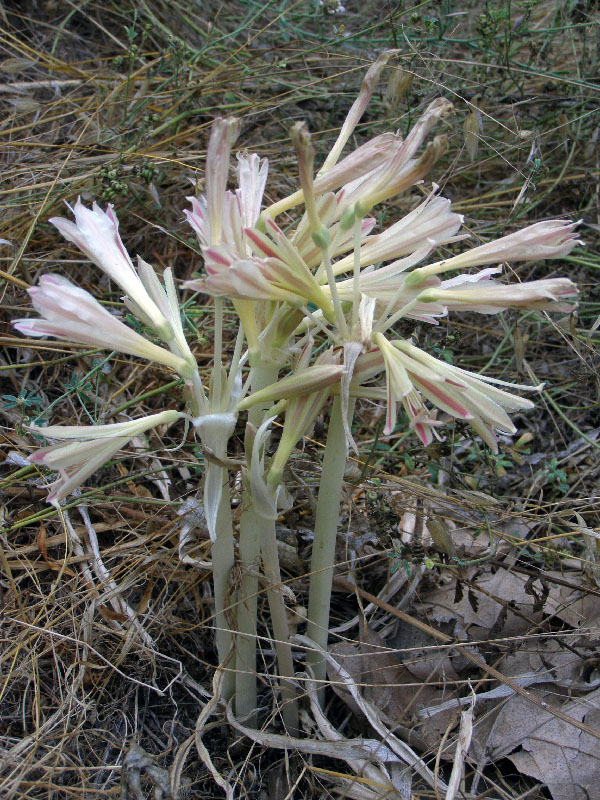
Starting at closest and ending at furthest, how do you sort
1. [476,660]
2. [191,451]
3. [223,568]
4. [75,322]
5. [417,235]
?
[75,322], [417,235], [223,568], [476,660], [191,451]

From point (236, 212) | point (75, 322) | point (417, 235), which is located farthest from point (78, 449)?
point (417, 235)

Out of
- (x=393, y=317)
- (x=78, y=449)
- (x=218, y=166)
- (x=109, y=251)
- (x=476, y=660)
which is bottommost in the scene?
(x=476, y=660)

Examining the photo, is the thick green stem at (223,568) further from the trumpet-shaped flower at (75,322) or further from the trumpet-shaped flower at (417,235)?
the trumpet-shaped flower at (417,235)

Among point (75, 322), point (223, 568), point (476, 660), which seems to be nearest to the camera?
point (75, 322)

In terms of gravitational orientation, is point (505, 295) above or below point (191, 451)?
above

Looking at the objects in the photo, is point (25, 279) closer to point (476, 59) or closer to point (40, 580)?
point (40, 580)

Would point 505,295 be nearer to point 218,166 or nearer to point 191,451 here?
point 218,166

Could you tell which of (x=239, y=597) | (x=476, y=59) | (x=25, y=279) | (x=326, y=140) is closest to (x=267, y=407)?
(x=239, y=597)
